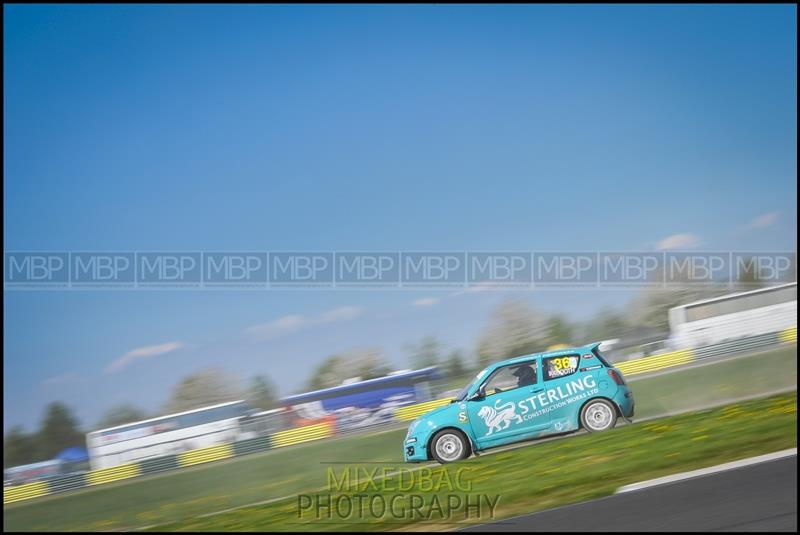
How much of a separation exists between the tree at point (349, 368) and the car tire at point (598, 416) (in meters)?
3.39

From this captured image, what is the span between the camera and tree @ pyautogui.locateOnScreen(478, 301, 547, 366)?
12516 mm

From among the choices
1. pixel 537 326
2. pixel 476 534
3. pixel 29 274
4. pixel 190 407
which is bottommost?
pixel 476 534

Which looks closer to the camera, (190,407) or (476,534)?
(476,534)

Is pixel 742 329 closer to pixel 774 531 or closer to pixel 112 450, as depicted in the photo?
pixel 774 531

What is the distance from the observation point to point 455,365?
41.1 ft

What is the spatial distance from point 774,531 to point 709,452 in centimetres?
352

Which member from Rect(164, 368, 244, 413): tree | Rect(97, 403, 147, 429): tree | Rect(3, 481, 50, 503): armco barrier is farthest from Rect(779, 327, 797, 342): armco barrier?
Rect(3, 481, 50, 503): armco barrier

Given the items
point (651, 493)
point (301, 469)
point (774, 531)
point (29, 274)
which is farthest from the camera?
point (29, 274)

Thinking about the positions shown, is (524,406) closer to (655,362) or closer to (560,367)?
(560,367)

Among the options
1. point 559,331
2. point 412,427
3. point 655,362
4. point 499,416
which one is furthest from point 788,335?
point 412,427

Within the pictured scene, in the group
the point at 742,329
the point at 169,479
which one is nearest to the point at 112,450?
the point at 169,479

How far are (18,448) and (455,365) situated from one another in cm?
725

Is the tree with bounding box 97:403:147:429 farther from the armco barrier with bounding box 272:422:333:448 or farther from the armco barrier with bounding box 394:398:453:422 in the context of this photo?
the armco barrier with bounding box 394:398:453:422

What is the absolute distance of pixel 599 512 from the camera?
7.48m
